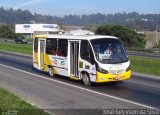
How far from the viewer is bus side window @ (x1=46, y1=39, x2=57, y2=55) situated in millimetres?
22594

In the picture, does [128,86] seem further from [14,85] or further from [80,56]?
[14,85]

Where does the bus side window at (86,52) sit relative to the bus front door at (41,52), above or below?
above

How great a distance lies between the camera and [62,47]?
70.9 feet

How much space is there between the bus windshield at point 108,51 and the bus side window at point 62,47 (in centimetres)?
241

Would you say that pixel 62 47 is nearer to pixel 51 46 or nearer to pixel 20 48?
pixel 51 46

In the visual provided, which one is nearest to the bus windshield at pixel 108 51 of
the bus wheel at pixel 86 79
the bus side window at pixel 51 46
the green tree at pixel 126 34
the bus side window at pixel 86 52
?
the bus side window at pixel 86 52

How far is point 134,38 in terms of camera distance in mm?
88562

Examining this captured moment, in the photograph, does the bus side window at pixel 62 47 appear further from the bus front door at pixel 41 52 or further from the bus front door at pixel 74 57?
the bus front door at pixel 41 52

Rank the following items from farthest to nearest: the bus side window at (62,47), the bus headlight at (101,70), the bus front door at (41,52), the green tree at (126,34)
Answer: the green tree at (126,34) < the bus front door at (41,52) < the bus side window at (62,47) < the bus headlight at (101,70)

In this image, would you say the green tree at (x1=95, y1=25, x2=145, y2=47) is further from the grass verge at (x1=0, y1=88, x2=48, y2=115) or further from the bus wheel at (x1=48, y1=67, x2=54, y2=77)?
the grass verge at (x1=0, y1=88, x2=48, y2=115)

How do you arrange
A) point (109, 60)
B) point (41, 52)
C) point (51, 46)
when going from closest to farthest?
point (109, 60) < point (51, 46) < point (41, 52)

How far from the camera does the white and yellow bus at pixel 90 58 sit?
59.8ft

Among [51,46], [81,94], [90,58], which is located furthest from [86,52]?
[51,46]

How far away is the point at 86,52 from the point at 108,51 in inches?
41.8
